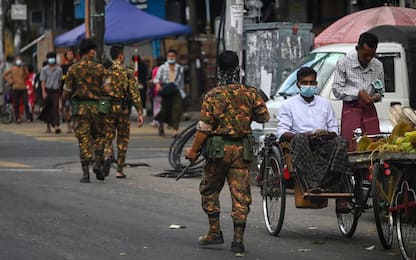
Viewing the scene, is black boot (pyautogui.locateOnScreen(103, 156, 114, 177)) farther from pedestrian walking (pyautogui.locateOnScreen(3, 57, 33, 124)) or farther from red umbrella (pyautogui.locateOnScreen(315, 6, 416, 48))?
pedestrian walking (pyautogui.locateOnScreen(3, 57, 33, 124))

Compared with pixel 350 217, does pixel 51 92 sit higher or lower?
higher

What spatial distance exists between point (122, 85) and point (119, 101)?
0.24 meters

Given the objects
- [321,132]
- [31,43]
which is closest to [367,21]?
[321,132]

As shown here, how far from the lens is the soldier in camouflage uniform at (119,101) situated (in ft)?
49.2

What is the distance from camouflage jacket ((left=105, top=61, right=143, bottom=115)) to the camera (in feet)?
49.1

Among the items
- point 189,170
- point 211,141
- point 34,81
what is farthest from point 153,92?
point 211,141

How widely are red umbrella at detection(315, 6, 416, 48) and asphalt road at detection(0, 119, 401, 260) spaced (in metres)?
3.79

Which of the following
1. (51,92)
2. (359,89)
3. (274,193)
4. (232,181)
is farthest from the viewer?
(51,92)

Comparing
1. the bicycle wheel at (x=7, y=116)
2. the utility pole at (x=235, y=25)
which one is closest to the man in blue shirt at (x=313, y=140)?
the utility pole at (x=235, y=25)

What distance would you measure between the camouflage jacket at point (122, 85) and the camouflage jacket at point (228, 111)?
17.9 feet

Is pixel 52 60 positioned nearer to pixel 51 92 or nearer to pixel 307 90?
pixel 51 92

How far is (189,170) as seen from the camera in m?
16.1

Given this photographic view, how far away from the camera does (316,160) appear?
1008 centimetres

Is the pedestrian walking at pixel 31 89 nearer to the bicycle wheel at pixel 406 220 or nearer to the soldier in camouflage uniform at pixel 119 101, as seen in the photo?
the soldier in camouflage uniform at pixel 119 101
